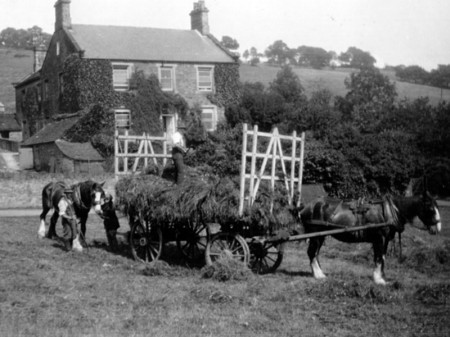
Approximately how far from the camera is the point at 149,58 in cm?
A: 4294

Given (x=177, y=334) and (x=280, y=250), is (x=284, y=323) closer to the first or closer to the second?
(x=177, y=334)

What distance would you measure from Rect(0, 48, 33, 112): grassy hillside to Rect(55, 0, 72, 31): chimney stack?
39090 mm

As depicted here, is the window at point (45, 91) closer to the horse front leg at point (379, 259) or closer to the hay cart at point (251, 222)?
the hay cart at point (251, 222)

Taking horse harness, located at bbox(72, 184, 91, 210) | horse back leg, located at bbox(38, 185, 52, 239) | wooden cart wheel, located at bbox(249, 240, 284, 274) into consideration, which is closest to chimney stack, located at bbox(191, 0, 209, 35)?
horse back leg, located at bbox(38, 185, 52, 239)

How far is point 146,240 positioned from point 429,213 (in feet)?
19.1

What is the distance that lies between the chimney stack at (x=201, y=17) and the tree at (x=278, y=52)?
95291mm

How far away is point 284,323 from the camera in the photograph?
771 cm

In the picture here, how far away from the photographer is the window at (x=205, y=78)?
147ft

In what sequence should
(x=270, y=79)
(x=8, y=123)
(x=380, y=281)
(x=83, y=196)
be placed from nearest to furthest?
(x=380, y=281) < (x=83, y=196) < (x=8, y=123) < (x=270, y=79)

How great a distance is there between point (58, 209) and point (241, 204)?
593cm

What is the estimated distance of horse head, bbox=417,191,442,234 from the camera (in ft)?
34.8

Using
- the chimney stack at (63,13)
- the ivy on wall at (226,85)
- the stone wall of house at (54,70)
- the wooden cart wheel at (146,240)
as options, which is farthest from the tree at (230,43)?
the wooden cart wheel at (146,240)

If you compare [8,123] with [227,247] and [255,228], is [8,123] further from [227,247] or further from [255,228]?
[255,228]

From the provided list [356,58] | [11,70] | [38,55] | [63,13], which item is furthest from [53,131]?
[356,58]
